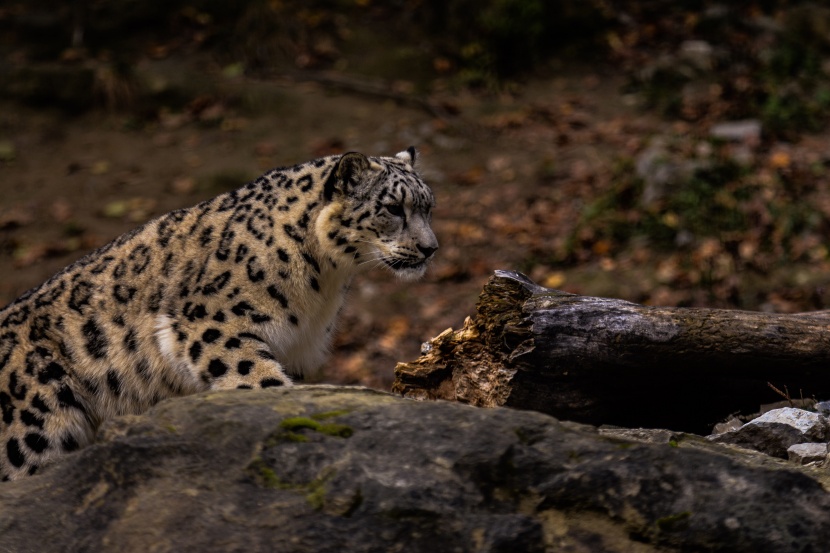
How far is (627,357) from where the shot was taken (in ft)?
16.9

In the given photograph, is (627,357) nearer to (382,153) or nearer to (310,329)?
(310,329)

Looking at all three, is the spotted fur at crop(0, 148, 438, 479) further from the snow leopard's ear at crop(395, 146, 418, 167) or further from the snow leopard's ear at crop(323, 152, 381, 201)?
the snow leopard's ear at crop(395, 146, 418, 167)

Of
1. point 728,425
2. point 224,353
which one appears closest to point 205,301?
point 224,353

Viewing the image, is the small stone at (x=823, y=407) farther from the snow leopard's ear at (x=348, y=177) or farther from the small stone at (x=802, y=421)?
the snow leopard's ear at (x=348, y=177)

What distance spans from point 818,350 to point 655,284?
6.57 metres

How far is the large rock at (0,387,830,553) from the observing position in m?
3.67

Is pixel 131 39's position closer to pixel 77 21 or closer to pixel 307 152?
pixel 77 21

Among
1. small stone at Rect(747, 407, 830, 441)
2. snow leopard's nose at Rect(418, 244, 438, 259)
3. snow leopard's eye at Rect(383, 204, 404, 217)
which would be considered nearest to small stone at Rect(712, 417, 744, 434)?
small stone at Rect(747, 407, 830, 441)

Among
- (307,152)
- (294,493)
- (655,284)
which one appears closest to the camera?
(294,493)

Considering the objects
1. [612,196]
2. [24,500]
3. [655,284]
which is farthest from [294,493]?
[612,196]

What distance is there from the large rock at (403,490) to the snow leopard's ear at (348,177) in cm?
257

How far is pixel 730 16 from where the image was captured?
18.0 meters

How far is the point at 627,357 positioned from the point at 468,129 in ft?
37.2

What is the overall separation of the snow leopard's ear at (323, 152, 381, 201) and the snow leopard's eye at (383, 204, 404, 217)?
0.21 m
